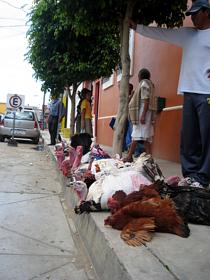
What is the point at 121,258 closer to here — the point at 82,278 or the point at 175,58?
the point at 82,278

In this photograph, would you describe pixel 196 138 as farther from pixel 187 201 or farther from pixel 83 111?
pixel 83 111

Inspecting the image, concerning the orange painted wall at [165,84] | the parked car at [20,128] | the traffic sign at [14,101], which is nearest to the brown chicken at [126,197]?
the orange painted wall at [165,84]

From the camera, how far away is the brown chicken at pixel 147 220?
126 inches

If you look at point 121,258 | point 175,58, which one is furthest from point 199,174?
point 175,58

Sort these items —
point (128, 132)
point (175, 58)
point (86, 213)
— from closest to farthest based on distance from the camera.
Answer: point (86, 213) < point (175, 58) < point (128, 132)

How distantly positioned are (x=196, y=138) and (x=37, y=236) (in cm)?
187

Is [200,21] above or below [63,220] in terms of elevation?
above

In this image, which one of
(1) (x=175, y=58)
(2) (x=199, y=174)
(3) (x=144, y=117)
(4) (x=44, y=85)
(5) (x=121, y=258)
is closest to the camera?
(5) (x=121, y=258)

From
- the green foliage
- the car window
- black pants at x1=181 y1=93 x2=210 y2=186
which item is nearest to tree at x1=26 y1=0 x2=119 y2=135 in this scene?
the green foliage

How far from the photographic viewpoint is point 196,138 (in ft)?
15.2

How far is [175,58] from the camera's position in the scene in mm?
9055

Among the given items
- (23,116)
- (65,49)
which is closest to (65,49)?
(65,49)

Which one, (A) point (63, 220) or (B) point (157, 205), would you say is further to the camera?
(A) point (63, 220)

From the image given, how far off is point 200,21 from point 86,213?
2.20m
